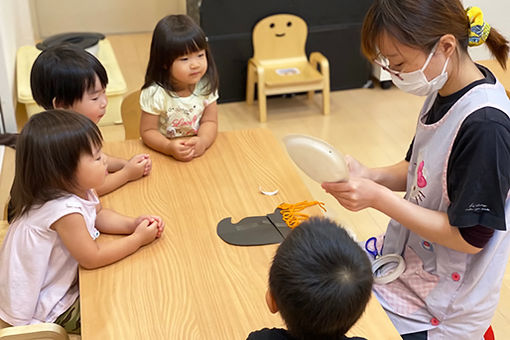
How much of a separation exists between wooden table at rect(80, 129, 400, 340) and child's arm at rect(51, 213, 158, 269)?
2 centimetres

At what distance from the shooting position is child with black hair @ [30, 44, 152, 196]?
5.65 feet

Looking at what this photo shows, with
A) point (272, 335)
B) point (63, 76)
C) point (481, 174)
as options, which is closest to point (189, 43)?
point (63, 76)

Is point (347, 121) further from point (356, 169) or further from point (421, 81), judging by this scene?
point (421, 81)

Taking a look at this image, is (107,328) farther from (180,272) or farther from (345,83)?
(345,83)

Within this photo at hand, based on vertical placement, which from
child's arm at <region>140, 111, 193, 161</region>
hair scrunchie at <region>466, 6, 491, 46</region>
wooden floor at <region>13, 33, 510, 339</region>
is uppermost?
hair scrunchie at <region>466, 6, 491, 46</region>

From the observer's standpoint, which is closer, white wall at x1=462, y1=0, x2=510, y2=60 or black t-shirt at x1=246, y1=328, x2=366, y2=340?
black t-shirt at x1=246, y1=328, x2=366, y2=340

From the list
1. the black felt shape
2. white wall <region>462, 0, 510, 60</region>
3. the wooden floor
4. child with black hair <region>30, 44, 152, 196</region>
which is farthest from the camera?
white wall <region>462, 0, 510, 60</region>

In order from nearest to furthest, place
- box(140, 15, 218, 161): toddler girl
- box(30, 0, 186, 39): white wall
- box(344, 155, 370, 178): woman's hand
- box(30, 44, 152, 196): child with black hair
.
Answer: box(344, 155, 370, 178): woman's hand, box(30, 44, 152, 196): child with black hair, box(140, 15, 218, 161): toddler girl, box(30, 0, 186, 39): white wall

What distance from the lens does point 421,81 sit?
133 centimetres

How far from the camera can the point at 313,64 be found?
369 centimetres

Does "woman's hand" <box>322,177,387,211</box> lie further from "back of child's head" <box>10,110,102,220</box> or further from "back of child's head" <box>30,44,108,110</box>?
"back of child's head" <box>30,44,108,110</box>

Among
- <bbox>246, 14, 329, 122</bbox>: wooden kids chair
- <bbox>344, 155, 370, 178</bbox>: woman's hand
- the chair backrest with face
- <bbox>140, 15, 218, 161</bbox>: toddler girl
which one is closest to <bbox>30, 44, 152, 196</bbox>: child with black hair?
<bbox>140, 15, 218, 161</bbox>: toddler girl

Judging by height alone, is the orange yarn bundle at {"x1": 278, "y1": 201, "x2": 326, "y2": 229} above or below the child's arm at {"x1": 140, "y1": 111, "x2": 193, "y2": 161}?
below

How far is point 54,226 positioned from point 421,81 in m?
0.88
